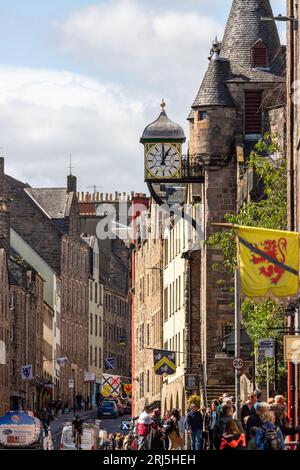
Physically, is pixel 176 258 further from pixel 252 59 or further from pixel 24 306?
pixel 24 306

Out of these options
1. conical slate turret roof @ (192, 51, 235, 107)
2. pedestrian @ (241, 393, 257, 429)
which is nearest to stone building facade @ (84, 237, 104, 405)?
conical slate turret roof @ (192, 51, 235, 107)

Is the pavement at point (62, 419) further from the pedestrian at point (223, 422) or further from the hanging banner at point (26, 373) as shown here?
the pedestrian at point (223, 422)

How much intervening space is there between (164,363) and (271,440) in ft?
172

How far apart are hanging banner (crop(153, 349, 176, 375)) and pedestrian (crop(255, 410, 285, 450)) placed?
50728 mm

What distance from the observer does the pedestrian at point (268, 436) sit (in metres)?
32.5

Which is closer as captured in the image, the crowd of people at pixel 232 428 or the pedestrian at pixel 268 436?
the pedestrian at pixel 268 436

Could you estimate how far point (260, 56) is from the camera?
259 feet

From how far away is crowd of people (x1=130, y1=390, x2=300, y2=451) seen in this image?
33000 mm

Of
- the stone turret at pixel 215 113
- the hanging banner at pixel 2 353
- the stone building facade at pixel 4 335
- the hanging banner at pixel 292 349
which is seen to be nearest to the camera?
the hanging banner at pixel 292 349

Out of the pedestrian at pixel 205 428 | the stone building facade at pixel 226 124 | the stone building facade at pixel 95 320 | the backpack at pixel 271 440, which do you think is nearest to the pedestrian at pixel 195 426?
the pedestrian at pixel 205 428

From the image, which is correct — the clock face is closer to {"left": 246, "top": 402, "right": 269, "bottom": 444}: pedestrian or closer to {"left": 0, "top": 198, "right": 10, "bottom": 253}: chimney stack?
{"left": 246, "top": 402, "right": 269, "bottom": 444}: pedestrian

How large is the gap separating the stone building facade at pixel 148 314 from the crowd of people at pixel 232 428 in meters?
58.0

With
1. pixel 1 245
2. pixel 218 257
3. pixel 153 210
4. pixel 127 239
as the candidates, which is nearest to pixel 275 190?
pixel 218 257

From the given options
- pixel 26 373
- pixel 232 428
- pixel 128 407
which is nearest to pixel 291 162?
pixel 232 428
